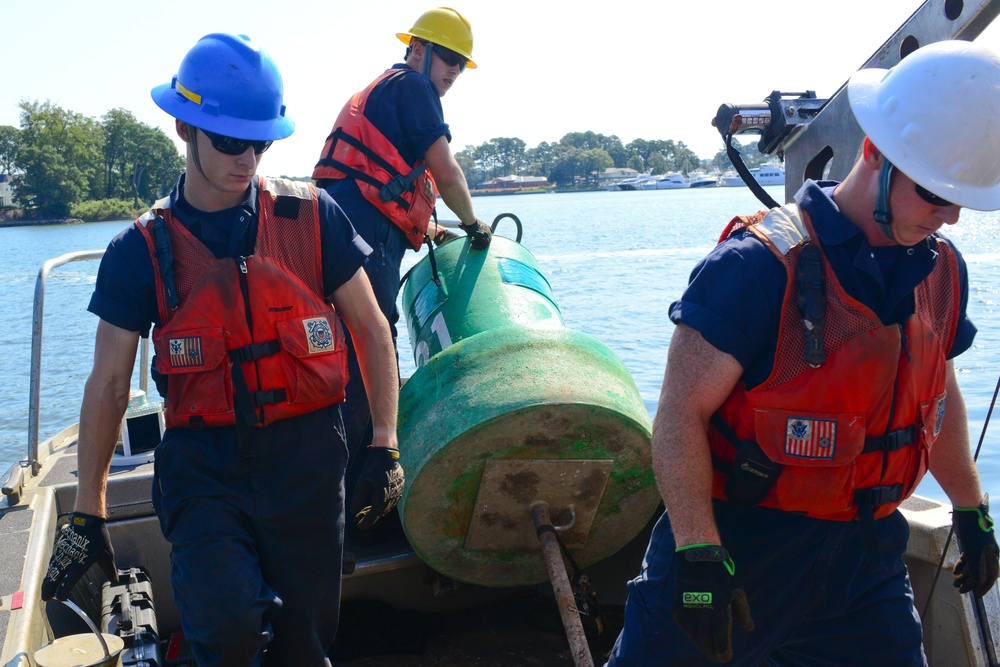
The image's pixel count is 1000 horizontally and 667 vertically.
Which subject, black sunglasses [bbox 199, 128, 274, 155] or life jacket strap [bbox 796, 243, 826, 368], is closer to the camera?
life jacket strap [bbox 796, 243, 826, 368]

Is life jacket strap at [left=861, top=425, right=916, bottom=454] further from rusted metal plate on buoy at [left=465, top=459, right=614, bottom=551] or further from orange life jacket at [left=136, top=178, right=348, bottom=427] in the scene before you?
orange life jacket at [left=136, top=178, right=348, bottom=427]

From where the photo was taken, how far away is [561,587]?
3412 millimetres

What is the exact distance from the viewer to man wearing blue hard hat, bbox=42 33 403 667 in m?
2.70

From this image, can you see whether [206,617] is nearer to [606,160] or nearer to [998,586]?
[998,586]

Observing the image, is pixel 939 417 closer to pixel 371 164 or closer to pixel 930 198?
pixel 930 198

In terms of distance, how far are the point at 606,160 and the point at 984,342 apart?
118 m

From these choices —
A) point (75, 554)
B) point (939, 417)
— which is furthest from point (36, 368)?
point (939, 417)

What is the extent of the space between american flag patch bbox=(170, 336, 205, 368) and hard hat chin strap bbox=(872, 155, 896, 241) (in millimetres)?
1844

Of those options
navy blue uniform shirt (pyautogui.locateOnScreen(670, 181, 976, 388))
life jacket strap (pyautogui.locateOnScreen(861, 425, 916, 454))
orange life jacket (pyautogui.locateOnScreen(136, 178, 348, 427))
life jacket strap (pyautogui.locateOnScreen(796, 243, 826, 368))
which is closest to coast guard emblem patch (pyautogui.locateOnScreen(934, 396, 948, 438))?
life jacket strap (pyautogui.locateOnScreen(861, 425, 916, 454))

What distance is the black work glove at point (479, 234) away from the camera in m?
4.85

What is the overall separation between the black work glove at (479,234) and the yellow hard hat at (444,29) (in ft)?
2.80

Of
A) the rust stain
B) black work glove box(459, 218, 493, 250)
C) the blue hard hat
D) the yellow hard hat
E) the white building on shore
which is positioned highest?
the yellow hard hat

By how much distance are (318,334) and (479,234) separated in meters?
2.13

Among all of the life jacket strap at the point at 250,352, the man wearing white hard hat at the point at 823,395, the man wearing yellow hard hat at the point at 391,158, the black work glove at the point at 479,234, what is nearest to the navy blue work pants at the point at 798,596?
the man wearing white hard hat at the point at 823,395
